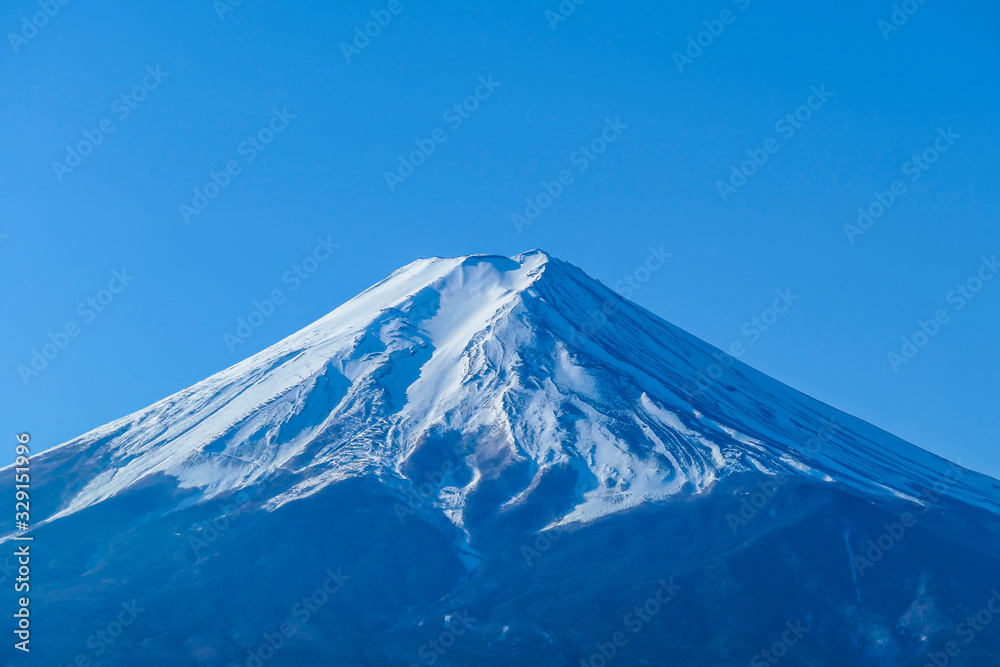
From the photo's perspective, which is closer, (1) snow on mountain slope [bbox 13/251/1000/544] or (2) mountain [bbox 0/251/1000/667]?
(2) mountain [bbox 0/251/1000/667]

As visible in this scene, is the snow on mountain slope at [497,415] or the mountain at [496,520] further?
the snow on mountain slope at [497,415]

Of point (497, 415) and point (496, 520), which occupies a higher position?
point (497, 415)

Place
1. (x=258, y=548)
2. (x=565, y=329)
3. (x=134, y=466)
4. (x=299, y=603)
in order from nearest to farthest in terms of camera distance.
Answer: (x=299, y=603) → (x=258, y=548) → (x=134, y=466) → (x=565, y=329)

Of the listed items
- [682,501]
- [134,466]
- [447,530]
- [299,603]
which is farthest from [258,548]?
[682,501]

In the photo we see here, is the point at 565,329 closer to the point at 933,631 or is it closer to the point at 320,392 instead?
the point at 320,392
